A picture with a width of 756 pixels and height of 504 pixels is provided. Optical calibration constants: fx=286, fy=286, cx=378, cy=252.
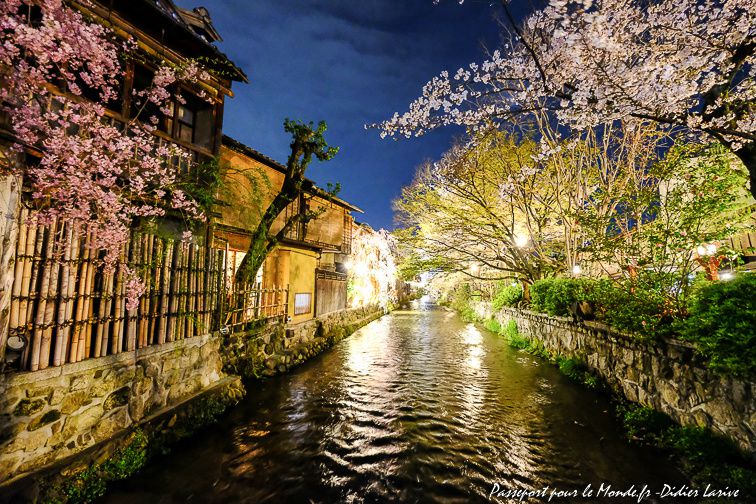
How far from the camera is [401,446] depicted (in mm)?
6016

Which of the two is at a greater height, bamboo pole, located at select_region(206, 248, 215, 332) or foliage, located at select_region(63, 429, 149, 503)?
bamboo pole, located at select_region(206, 248, 215, 332)

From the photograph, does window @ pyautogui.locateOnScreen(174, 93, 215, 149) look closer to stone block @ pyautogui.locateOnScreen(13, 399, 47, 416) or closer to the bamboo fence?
the bamboo fence

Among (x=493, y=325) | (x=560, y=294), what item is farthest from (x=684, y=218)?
(x=493, y=325)

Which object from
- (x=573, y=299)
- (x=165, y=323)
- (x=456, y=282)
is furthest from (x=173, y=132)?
(x=456, y=282)

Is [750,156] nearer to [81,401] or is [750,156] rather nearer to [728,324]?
[728,324]

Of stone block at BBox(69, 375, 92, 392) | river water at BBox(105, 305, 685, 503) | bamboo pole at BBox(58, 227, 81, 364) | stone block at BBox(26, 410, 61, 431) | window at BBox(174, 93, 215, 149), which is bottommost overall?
river water at BBox(105, 305, 685, 503)

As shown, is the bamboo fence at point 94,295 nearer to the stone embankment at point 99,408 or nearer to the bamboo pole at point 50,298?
the bamboo pole at point 50,298

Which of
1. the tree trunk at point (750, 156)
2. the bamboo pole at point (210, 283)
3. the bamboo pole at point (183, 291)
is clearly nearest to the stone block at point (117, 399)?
the bamboo pole at point (183, 291)

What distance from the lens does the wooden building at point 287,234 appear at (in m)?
12.6

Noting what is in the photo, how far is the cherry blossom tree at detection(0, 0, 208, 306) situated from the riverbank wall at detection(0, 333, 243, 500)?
1.46 metres

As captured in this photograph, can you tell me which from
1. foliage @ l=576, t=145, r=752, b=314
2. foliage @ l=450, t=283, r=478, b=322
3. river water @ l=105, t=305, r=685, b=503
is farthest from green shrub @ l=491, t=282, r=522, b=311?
foliage @ l=576, t=145, r=752, b=314

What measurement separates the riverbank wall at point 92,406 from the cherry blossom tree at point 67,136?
1.46 meters

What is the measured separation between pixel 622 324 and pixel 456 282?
3129 cm

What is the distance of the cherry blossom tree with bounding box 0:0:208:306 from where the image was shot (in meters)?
4.77
